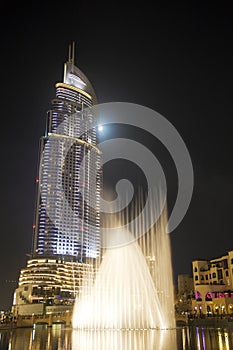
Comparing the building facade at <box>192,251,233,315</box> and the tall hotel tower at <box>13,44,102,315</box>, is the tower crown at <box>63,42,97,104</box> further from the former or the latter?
the building facade at <box>192,251,233,315</box>

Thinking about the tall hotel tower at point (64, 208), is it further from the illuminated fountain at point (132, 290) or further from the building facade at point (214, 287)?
the illuminated fountain at point (132, 290)

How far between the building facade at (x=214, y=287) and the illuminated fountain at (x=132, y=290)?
22731mm

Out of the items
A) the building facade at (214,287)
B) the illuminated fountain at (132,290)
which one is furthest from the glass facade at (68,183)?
the illuminated fountain at (132,290)

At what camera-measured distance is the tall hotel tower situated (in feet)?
364

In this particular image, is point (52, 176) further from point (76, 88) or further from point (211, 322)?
point (211, 322)

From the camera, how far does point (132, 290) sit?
125 feet

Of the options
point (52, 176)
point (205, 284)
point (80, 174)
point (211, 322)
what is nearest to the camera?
point (211, 322)

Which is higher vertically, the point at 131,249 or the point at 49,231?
the point at 49,231

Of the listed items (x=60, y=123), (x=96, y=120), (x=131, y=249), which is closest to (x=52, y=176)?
(x=60, y=123)

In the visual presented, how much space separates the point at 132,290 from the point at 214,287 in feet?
111

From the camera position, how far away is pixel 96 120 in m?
155

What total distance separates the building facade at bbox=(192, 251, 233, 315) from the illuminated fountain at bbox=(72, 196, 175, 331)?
895 inches

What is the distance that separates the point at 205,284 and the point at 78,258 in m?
64.0

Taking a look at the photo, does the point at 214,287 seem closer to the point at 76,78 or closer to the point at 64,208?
the point at 64,208
